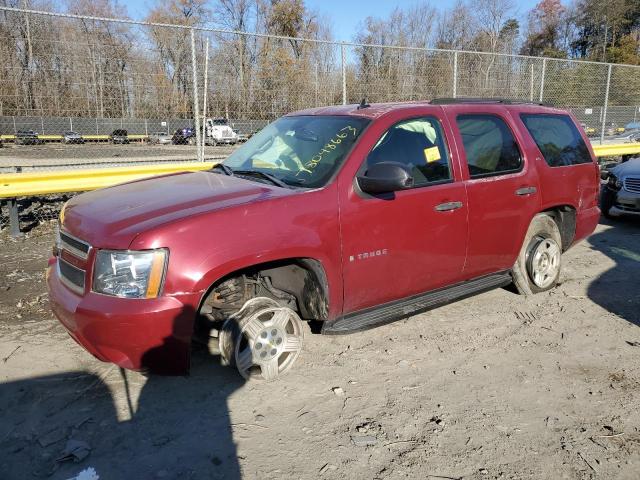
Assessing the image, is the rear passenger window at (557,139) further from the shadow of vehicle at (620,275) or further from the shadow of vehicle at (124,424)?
the shadow of vehicle at (124,424)

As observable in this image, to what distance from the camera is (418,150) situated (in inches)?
156

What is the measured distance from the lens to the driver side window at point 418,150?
12.5 ft

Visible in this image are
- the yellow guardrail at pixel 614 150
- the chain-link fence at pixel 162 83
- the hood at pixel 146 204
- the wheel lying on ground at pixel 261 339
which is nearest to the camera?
the hood at pixel 146 204

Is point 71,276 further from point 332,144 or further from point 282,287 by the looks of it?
point 332,144

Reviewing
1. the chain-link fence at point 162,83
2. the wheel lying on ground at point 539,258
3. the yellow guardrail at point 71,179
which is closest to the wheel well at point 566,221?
the wheel lying on ground at point 539,258

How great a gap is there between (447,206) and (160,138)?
6.06m

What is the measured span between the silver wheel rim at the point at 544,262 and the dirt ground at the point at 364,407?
511 mm

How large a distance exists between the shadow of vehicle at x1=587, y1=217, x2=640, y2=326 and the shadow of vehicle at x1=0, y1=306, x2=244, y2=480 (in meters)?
3.61

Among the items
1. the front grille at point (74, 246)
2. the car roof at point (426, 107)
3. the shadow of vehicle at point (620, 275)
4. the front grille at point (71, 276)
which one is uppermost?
the car roof at point (426, 107)

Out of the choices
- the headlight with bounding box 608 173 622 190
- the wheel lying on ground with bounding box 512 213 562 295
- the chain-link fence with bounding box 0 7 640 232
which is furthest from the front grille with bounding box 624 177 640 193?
the chain-link fence with bounding box 0 7 640 232

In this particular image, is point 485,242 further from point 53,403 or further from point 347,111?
point 53,403

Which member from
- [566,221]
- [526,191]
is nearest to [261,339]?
[526,191]

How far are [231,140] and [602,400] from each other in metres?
6.36

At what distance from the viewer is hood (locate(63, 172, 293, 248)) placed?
2.96m
